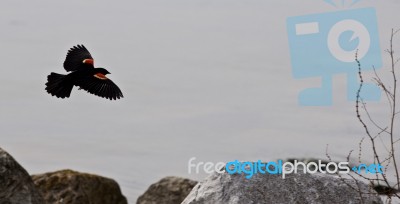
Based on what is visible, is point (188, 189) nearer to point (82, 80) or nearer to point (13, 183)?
point (13, 183)

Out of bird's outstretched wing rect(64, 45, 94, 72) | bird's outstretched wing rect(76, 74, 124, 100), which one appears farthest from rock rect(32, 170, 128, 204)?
bird's outstretched wing rect(76, 74, 124, 100)

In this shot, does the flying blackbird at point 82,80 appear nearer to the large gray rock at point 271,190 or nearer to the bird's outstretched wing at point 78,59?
the bird's outstretched wing at point 78,59

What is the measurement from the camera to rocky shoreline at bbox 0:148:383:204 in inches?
260

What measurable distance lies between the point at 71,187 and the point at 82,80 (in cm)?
407

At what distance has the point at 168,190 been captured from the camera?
1244 centimetres

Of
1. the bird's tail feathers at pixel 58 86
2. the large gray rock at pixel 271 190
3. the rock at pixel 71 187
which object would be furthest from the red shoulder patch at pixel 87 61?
the rock at pixel 71 187

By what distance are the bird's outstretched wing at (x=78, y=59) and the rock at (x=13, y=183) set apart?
1188mm

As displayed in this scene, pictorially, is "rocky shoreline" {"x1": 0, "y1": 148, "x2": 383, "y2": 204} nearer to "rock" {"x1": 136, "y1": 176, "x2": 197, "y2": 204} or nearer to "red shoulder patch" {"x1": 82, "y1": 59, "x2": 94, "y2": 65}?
"rock" {"x1": 136, "y1": 176, "x2": 197, "y2": 204}

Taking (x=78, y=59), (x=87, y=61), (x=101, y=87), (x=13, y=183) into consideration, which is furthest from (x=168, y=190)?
(x=101, y=87)

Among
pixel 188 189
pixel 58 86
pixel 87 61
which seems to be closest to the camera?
pixel 58 86

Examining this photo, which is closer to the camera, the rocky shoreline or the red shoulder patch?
the rocky shoreline

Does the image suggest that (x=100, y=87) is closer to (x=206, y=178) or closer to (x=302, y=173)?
(x=206, y=178)

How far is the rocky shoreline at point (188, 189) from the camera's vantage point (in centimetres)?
661

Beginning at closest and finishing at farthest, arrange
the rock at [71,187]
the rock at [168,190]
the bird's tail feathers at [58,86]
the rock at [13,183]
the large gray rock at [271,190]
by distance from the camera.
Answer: the large gray rock at [271,190], the bird's tail feathers at [58,86], the rock at [13,183], the rock at [71,187], the rock at [168,190]
